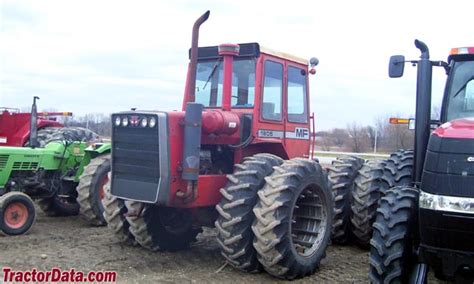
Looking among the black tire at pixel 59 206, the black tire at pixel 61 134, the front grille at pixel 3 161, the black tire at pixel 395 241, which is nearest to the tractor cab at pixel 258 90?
the black tire at pixel 395 241

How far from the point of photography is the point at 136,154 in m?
6.39

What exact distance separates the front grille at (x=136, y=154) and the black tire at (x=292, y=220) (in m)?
1.27

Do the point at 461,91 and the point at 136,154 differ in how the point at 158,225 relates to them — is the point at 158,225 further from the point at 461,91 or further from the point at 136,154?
the point at 461,91

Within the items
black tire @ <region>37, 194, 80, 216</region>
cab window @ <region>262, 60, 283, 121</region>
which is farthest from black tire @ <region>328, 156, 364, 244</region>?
black tire @ <region>37, 194, 80, 216</region>

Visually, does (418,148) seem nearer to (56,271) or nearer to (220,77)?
(220,77)

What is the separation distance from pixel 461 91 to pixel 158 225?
397 centimetres

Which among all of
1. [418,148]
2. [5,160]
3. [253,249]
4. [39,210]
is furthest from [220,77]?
[39,210]

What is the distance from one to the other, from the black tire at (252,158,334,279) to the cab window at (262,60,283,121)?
1.13 meters

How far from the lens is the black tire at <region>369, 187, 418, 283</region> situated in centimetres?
481

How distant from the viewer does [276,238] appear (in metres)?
5.96

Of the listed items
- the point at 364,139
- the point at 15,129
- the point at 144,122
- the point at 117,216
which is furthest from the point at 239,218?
the point at 364,139

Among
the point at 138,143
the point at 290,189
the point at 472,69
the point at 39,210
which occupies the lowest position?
the point at 39,210

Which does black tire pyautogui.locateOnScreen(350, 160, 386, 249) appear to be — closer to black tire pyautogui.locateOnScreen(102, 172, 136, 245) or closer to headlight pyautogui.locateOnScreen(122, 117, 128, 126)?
black tire pyautogui.locateOnScreen(102, 172, 136, 245)

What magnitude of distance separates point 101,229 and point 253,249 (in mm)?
3532
